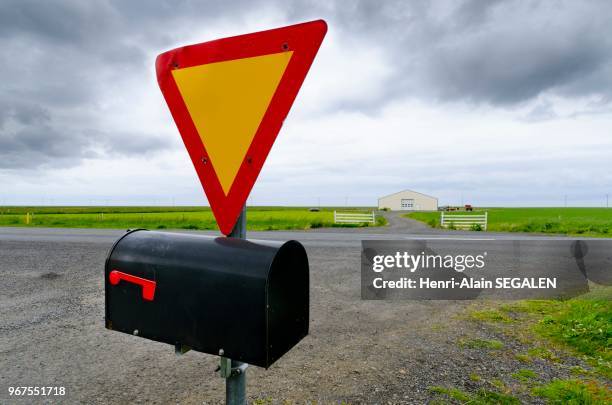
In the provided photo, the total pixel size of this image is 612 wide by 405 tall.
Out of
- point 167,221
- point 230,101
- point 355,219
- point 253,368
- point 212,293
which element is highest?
point 230,101

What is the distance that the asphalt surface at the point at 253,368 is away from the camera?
9.54 feet

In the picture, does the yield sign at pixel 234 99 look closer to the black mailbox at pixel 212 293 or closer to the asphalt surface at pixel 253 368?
the black mailbox at pixel 212 293

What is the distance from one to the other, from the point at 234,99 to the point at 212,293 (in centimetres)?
77

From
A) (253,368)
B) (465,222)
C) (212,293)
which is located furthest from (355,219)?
(212,293)

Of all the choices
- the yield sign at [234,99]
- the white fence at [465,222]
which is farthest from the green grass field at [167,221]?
the yield sign at [234,99]

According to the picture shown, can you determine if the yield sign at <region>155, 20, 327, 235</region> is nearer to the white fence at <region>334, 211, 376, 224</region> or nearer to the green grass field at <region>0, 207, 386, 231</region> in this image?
the green grass field at <region>0, 207, 386, 231</region>

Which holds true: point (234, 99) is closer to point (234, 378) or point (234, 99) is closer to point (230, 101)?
point (230, 101)

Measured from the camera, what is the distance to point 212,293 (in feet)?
4.62

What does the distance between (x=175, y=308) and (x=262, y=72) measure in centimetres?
100

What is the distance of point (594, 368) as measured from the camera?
335 centimetres

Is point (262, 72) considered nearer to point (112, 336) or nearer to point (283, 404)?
point (283, 404)

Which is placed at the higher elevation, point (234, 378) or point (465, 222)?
point (234, 378)

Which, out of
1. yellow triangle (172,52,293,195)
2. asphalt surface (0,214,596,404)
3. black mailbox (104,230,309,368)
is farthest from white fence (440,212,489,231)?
yellow triangle (172,52,293,195)

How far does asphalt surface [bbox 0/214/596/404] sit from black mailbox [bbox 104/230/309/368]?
161 cm
